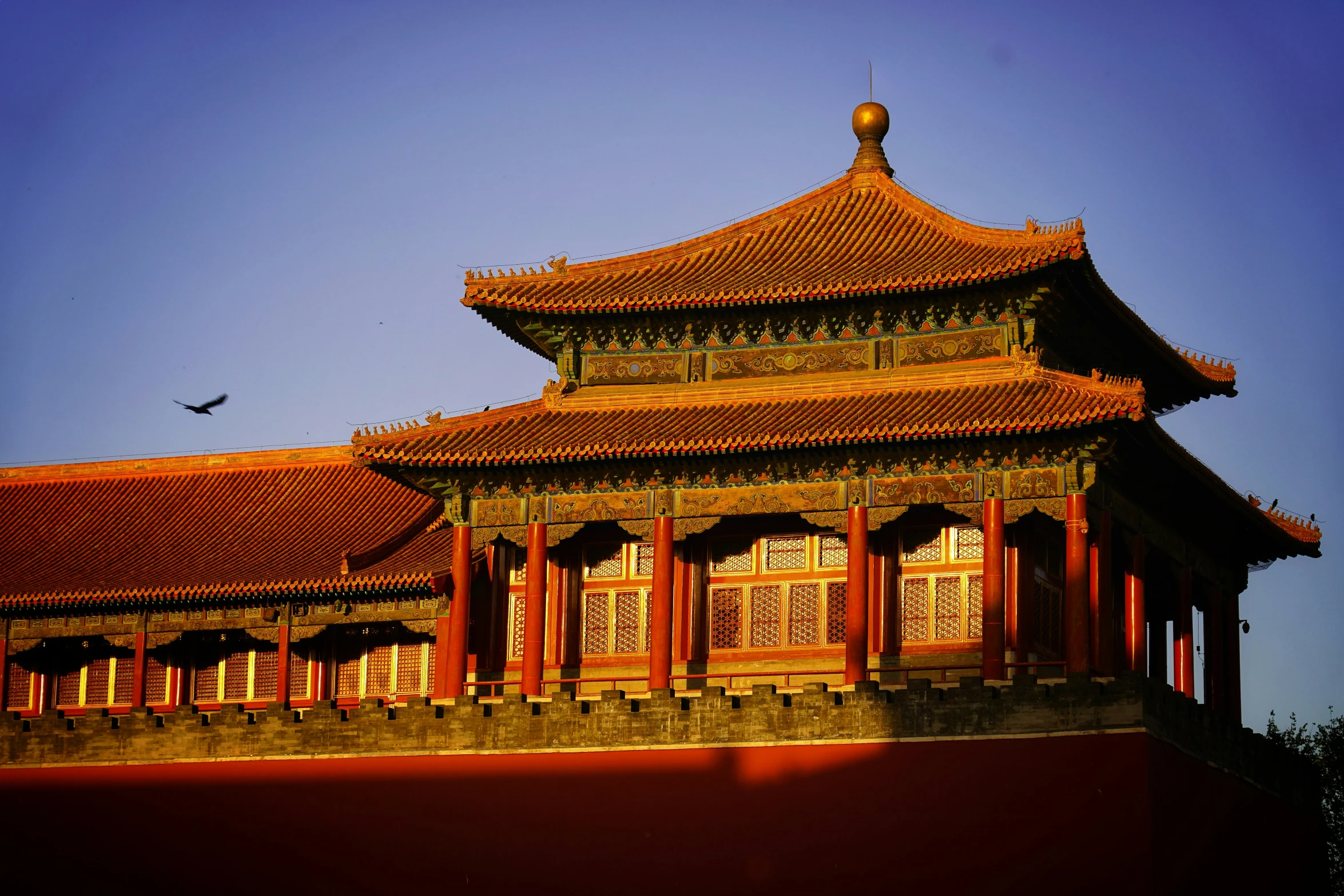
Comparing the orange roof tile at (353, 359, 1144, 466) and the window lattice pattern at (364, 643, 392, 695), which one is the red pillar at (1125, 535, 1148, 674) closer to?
the orange roof tile at (353, 359, 1144, 466)

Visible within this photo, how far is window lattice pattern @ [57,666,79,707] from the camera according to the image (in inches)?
1521

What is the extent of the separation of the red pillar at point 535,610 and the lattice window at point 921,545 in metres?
5.33

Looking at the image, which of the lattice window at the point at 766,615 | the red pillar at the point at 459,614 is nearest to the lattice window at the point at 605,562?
the red pillar at the point at 459,614

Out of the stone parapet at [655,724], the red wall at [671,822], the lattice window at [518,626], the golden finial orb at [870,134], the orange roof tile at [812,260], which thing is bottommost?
the red wall at [671,822]

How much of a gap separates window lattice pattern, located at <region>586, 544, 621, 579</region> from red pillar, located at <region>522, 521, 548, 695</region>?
1191 mm

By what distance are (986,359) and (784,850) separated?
8230 mm

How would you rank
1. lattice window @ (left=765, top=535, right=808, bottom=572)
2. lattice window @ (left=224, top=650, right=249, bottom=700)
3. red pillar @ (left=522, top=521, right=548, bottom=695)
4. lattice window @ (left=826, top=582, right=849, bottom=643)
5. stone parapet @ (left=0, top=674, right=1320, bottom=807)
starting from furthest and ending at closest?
lattice window @ (left=224, top=650, right=249, bottom=700) → lattice window @ (left=765, top=535, right=808, bottom=572) → lattice window @ (left=826, top=582, right=849, bottom=643) → red pillar @ (left=522, top=521, right=548, bottom=695) → stone parapet @ (left=0, top=674, right=1320, bottom=807)

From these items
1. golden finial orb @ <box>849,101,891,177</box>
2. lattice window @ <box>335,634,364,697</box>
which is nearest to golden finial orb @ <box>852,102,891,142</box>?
golden finial orb @ <box>849,101,891,177</box>

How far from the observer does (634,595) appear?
111 feet

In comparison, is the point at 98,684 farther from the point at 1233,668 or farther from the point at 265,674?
the point at 1233,668

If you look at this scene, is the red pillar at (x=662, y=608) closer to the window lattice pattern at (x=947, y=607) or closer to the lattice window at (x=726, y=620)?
the lattice window at (x=726, y=620)

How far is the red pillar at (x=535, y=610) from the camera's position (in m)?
32.5

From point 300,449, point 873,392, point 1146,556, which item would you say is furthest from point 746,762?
point 300,449

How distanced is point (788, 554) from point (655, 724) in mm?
4165
